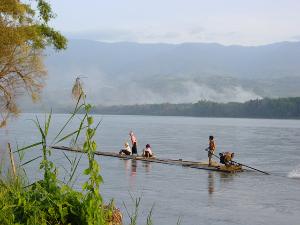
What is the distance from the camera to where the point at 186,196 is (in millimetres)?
24156

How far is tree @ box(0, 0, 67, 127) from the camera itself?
2823 centimetres

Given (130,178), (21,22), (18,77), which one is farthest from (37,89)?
(130,178)

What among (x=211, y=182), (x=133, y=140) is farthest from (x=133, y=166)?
(x=211, y=182)

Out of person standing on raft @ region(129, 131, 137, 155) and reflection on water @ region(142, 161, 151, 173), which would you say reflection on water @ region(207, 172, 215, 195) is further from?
person standing on raft @ region(129, 131, 137, 155)

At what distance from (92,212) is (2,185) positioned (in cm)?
255

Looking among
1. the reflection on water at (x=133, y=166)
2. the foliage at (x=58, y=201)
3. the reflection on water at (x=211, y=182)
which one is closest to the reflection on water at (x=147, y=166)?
the reflection on water at (x=133, y=166)

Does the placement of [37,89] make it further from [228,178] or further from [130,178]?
[228,178]

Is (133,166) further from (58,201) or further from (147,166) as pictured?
(58,201)

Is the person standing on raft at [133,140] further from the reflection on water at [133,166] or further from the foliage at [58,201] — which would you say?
the foliage at [58,201]

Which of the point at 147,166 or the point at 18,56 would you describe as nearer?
the point at 18,56

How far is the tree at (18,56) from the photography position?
92.6 ft

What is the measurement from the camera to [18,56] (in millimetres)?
29328

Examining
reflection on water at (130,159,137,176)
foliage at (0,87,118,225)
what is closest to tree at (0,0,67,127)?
reflection on water at (130,159,137,176)

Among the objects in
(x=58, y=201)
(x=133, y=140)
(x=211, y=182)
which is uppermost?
(x=58, y=201)
